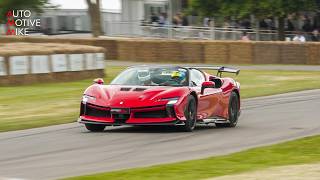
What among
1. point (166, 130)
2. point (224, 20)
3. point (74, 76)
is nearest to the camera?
point (166, 130)

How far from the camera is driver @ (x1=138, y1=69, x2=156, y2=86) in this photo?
15.6 m

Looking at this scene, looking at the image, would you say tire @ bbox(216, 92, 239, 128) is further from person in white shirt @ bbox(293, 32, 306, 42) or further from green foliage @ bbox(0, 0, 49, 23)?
person in white shirt @ bbox(293, 32, 306, 42)

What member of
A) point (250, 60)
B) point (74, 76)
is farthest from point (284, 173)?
point (250, 60)

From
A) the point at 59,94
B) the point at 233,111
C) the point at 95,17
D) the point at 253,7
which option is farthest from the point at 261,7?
the point at 233,111

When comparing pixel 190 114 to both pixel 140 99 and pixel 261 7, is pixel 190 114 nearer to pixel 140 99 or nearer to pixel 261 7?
pixel 140 99

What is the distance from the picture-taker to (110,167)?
1101 centimetres

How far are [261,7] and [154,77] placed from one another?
33080 millimetres

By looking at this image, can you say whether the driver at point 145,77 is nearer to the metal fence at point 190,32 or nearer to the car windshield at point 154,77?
the car windshield at point 154,77

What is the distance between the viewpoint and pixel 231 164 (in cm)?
1103

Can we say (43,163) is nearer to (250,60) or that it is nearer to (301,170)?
(301,170)

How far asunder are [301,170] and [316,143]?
3350mm

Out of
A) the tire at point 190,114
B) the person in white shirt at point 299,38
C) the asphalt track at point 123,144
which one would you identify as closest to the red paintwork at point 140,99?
the tire at point 190,114

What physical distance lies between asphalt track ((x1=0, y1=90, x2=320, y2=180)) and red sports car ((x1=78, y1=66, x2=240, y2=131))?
225mm

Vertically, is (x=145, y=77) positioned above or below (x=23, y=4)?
below
